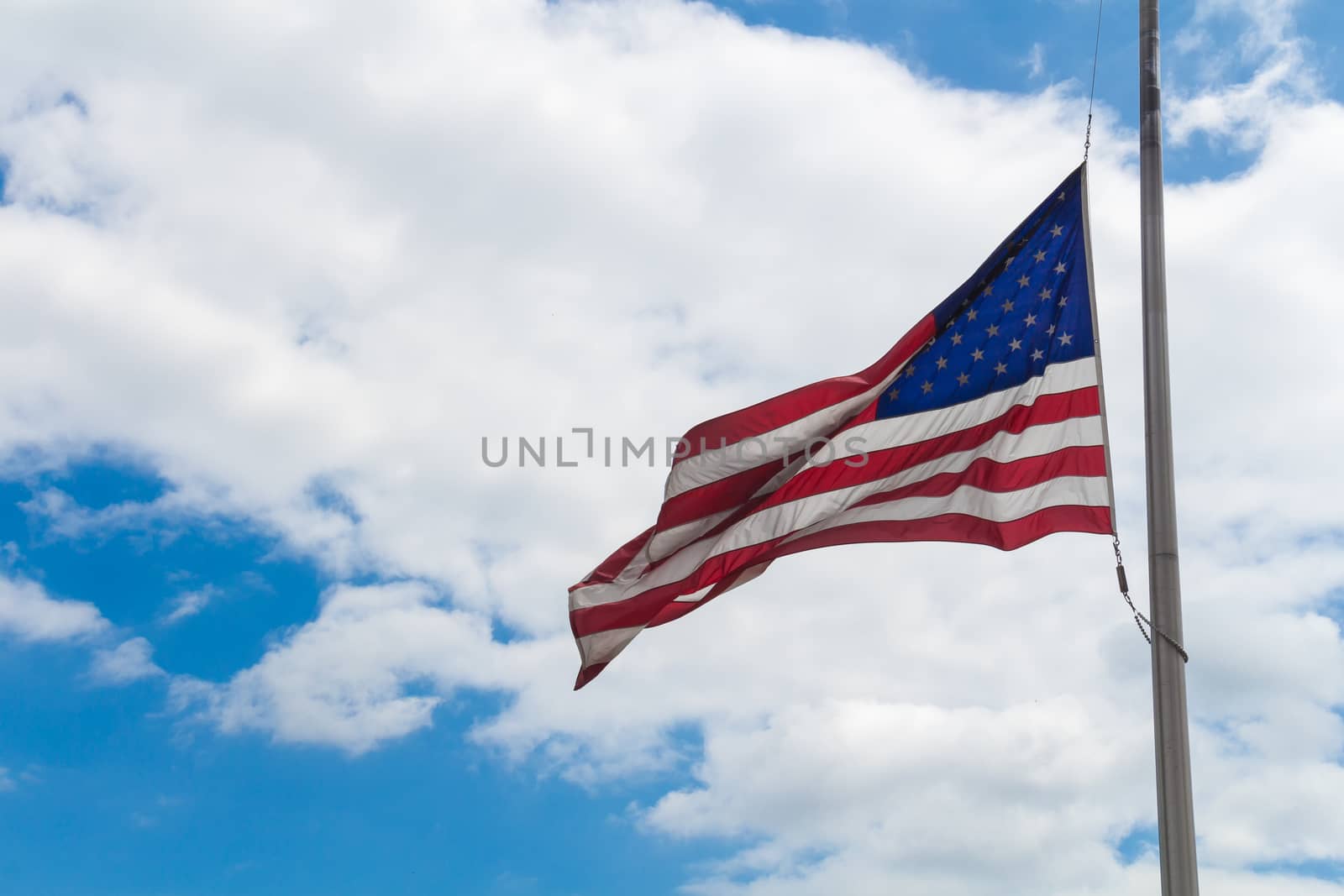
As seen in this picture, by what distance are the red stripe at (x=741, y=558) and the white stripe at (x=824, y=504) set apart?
0.08 m

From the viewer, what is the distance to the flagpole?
12.0 metres

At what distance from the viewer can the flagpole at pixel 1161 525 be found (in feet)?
39.4

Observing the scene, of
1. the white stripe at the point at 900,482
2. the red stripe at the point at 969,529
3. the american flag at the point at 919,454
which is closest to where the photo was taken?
the red stripe at the point at 969,529

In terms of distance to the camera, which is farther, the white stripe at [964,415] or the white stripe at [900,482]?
the white stripe at [964,415]

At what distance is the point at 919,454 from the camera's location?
16.5m

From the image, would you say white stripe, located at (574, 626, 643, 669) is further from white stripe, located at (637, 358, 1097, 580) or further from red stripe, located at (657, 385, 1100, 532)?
red stripe, located at (657, 385, 1100, 532)

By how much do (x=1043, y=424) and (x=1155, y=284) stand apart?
2210mm

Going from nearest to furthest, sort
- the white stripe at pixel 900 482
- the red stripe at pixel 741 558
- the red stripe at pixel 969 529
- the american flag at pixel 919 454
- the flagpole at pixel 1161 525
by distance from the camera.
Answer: the flagpole at pixel 1161 525, the red stripe at pixel 969 529, the red stripe at pixel 741 558, the white stripe at pixel 900 482, the american flag at pixel 919 454

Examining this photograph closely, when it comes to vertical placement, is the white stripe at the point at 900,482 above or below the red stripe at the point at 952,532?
above

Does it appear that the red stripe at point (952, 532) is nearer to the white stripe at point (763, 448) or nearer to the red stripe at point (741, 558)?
the red stripe at point (741, 558)

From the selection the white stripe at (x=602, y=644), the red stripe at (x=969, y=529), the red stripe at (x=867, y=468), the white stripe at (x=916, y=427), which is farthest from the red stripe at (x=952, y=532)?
the white stripe at (x=916, y=427)

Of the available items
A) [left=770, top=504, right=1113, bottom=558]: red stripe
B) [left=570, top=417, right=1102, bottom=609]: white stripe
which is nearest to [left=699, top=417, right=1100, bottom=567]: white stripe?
[left=570, top=417, right=1102, bottom=609]: white stripe

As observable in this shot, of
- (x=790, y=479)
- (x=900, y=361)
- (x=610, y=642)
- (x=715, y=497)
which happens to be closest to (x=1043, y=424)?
(x=900, y=361)

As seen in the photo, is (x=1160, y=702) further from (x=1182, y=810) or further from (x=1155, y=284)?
(x=1155, y=284)
